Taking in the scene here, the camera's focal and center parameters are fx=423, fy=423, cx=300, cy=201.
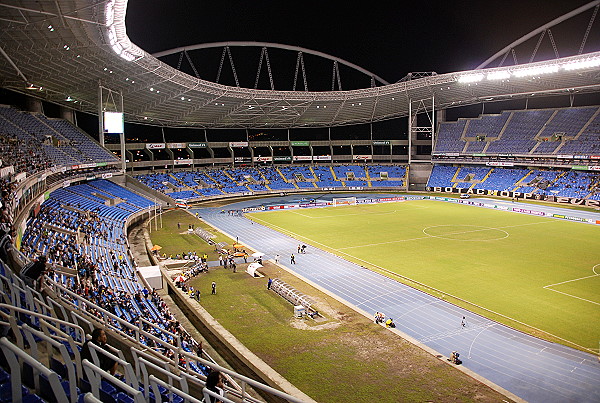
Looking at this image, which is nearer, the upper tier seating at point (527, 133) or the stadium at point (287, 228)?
the stadium at point (287, 228)

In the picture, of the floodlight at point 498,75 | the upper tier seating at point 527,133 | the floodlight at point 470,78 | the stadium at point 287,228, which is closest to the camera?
the stadium at point 287,228

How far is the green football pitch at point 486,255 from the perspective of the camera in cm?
2114

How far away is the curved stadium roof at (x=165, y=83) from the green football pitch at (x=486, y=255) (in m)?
18.0

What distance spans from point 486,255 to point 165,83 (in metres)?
36.3

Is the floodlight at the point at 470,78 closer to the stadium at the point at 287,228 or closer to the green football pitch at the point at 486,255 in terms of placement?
the stadium at the point at 287,228

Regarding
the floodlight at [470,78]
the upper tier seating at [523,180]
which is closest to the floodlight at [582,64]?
the floodlight at [470,78]

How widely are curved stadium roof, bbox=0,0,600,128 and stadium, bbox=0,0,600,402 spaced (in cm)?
30

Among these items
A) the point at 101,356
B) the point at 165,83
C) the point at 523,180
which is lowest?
the point at 523,180

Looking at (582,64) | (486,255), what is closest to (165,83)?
(486,255)

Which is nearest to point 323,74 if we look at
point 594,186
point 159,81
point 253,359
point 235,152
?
point 235,152

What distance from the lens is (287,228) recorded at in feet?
146

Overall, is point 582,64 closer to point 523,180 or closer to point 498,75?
point 498,75

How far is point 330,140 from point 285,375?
74.9 meters

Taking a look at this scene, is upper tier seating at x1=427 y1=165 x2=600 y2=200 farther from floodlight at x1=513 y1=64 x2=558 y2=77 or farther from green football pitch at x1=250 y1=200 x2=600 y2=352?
floodlight at x1=513 y1=64 x2=558 y2=77
